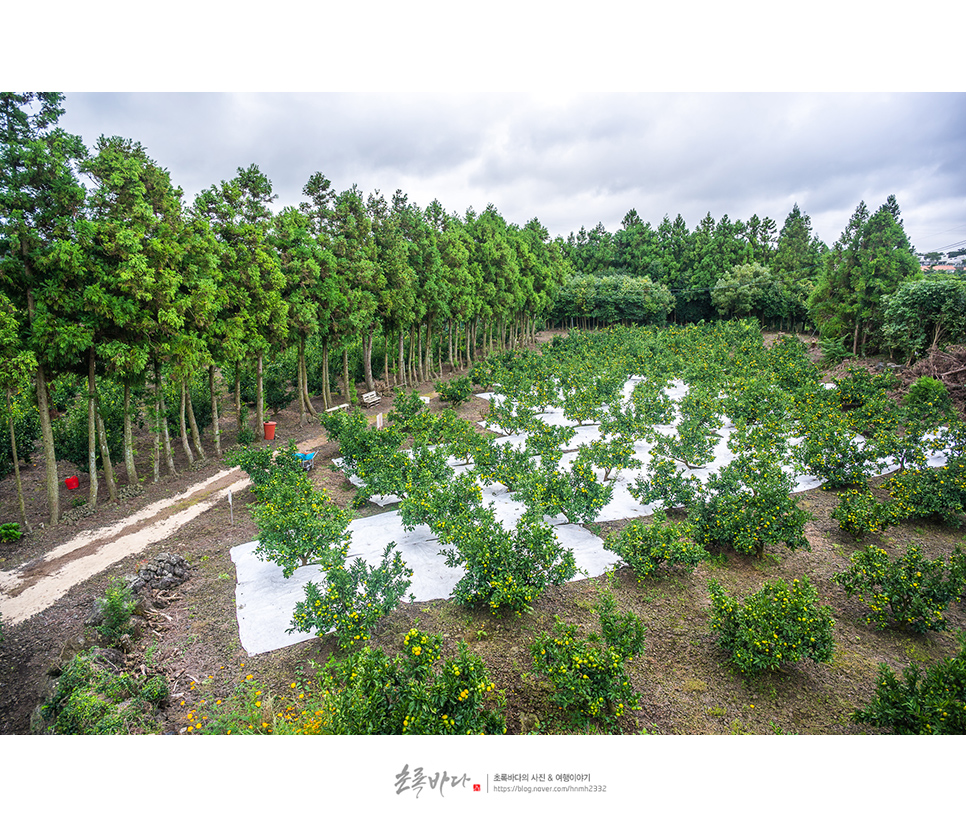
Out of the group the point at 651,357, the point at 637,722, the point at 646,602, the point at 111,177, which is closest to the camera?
the point at 637,722

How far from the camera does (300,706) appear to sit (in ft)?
15.6

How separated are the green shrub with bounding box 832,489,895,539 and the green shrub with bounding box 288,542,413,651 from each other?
7.79 metres

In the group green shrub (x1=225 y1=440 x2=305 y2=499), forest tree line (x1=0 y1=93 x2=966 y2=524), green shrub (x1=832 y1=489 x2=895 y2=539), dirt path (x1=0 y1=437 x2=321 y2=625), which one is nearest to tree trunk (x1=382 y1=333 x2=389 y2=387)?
forest tree line (x1=0 y1=93 x2=966 y2=524)

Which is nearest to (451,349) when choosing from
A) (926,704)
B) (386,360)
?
(386,360)

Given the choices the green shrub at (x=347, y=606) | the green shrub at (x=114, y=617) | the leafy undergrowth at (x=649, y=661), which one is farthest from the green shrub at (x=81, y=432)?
the green shrub at (x=347, y=606)

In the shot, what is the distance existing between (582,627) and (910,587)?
4.14 meters

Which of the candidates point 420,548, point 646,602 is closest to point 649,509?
point 646,602

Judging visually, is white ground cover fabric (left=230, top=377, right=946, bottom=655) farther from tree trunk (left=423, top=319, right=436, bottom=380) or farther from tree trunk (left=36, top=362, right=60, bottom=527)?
tree trunk (left=423, top=319, right=436, bottom=380)

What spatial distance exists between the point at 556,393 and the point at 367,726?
51.8 feet

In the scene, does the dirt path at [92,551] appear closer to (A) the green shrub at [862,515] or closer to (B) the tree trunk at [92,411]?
(B) the tree trunk at [92,411]

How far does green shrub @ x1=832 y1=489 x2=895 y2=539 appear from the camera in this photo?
311 inches

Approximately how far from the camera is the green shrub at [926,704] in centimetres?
390

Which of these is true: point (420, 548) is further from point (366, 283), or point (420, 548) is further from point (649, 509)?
point (366, 283)

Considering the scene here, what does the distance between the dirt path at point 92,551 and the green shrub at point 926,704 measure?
10.8 meters
